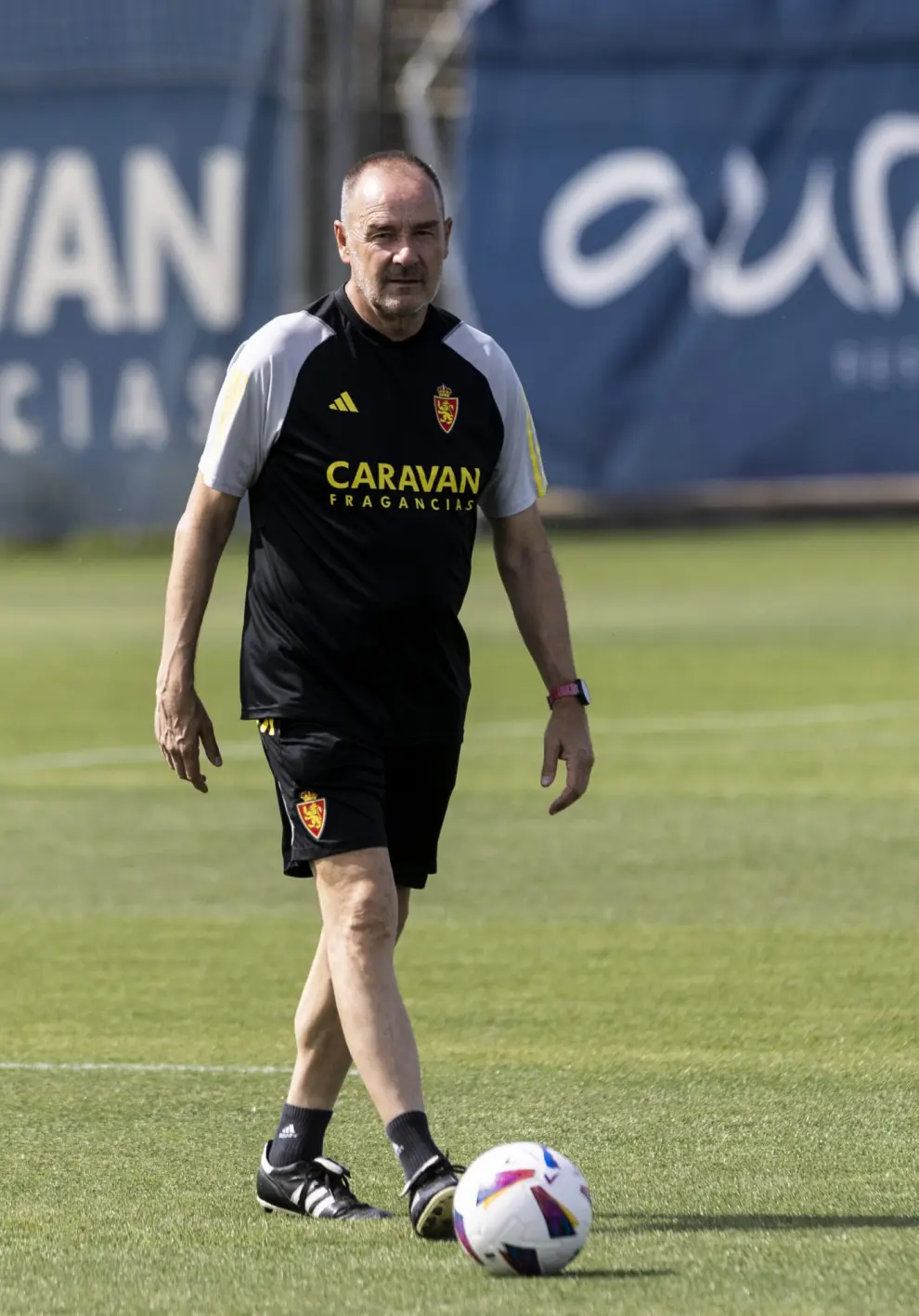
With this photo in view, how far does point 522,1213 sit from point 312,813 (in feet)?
3.34

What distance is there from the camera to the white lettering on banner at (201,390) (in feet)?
88.2

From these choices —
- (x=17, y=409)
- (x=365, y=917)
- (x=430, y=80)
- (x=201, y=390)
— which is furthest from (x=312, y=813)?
(x=430, y=80)

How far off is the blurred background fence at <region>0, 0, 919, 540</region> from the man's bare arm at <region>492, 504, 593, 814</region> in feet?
68.8

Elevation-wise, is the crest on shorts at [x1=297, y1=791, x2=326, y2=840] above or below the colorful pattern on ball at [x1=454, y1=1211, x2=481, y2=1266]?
above

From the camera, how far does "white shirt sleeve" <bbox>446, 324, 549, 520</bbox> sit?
5.92 m

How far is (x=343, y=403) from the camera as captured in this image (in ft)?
18.9

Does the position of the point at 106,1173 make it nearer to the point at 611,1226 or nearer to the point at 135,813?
the point at 611,1226

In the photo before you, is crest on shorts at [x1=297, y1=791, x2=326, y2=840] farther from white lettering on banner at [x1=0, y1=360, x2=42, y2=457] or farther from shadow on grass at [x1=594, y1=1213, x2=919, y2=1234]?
white lettering on banner at [x1=0, y1=360, x2=42, y2=457]

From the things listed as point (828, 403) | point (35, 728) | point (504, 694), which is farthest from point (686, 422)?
point (35, 728)

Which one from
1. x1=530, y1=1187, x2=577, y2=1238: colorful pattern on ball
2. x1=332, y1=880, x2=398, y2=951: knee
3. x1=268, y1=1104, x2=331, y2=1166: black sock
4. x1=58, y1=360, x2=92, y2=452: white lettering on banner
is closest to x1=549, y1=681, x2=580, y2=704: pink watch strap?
x1=332, y1=880, x2=398, y2=951: knee

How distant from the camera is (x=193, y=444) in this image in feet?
88.3

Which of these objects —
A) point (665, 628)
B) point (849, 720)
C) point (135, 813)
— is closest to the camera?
point (135, 813)

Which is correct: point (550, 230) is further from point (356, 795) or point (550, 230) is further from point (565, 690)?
point (356, 795)

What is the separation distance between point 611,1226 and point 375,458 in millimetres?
1688
